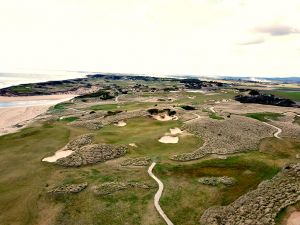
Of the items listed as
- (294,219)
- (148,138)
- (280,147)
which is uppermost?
(148,138)

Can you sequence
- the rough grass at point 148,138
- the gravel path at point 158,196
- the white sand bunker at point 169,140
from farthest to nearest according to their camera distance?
the white sand bunker at point 169,140 < the rough grass at point 148,138 < the gravel path at point 158,196

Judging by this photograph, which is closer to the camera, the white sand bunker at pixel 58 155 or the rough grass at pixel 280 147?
the white sand bunker at pixel 58 155

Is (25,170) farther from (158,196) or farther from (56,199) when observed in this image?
(158,196)

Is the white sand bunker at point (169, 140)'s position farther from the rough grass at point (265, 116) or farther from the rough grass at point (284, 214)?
the rough grass at point (265, 116)

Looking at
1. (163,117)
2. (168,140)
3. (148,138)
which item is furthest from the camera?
(163,117)

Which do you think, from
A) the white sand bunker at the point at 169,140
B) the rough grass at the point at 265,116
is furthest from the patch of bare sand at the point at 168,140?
the rough grass at the point at 265,116

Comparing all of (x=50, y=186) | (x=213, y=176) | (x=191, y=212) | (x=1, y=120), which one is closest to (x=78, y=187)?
(x=50, y=186)

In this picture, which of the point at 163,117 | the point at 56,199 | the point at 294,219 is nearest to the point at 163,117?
the point at 163,117

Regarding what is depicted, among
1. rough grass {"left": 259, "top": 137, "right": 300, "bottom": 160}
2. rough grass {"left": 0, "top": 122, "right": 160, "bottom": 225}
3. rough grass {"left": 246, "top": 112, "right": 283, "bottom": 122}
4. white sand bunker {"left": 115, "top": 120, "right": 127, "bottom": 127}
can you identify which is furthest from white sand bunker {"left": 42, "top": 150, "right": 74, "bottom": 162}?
rough grass {"left": 246, "top": 112, "right": 283, "bottom": 122}
